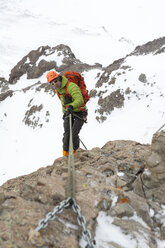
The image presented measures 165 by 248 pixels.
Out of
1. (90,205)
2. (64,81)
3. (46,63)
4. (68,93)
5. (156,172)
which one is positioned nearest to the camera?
(90,205)

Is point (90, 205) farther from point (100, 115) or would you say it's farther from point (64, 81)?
point (100, 115)

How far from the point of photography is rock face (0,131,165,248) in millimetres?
1851

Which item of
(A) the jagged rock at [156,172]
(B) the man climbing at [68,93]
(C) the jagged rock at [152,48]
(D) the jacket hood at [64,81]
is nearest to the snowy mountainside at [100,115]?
(C) the jagged rock at [152,48]

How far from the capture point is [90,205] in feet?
7.65

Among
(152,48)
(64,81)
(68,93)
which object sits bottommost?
(68,93)

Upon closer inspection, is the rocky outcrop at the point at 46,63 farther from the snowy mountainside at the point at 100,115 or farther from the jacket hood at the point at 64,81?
the jacket hood at the point at 64,81

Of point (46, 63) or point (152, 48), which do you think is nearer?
point (152, 48)

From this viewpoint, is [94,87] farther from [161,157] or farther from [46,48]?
[46,48]

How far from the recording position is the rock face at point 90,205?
1851mm

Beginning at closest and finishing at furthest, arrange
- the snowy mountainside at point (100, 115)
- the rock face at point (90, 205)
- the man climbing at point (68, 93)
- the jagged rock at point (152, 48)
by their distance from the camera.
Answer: the rock face at point (90, 205) < the man climbing at point (68, 93) < the snowy mountainside at point (100, 115) < the jagged rock at point (152, 48)

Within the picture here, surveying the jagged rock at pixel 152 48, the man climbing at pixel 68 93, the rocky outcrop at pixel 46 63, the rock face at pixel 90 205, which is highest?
the rocky outcrop at pixel 46 63

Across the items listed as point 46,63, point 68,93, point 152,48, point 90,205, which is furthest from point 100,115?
point 46,63

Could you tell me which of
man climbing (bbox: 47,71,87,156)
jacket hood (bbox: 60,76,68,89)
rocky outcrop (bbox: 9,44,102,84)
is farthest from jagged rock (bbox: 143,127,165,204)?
rocky outcrop (bbox: 9,44,102,84)

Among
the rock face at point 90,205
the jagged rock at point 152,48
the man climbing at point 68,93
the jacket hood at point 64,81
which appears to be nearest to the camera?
the rock face at point 90,205
